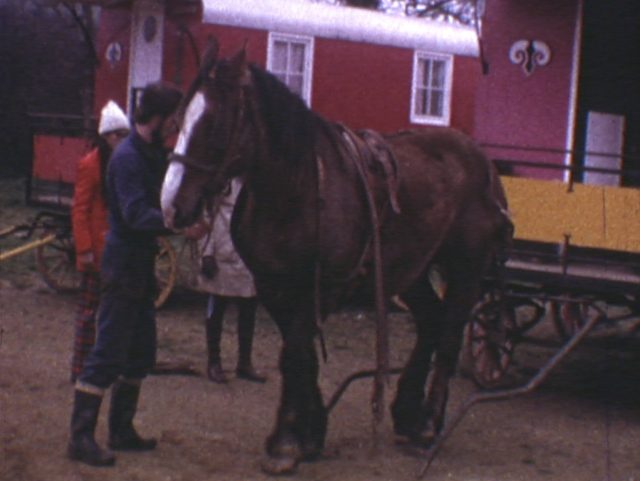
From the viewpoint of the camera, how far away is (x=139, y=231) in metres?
6.15

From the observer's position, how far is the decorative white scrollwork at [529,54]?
9.70 metres

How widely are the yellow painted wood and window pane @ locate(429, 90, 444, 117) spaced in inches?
386

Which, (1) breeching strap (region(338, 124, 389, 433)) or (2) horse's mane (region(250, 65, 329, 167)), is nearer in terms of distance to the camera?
(2) horse's mane (region(250, 65, 329, 167))

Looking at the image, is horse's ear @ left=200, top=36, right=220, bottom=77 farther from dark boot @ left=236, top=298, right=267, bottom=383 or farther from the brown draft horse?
dark boot @ left=236, top=298, right=267, bottom=383

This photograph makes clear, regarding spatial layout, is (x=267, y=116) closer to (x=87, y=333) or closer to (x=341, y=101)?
(x=87, y=333)

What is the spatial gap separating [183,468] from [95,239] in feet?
5.76

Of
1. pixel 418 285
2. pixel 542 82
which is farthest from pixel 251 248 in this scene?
pixel 542 82

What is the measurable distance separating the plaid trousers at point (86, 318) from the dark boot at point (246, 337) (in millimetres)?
1059

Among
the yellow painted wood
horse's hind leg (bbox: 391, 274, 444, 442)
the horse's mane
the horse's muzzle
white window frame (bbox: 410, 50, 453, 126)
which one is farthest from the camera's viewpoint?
white window frame (bbox: 410, 50, 453, 126)

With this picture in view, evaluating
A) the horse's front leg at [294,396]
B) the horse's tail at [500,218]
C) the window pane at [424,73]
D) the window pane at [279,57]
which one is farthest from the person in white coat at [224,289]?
the window pane at [424,73]

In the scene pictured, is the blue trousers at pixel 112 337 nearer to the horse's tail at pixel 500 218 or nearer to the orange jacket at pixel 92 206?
the orange jacket at pixel 92 206

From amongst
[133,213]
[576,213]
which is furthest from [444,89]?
[133,213]

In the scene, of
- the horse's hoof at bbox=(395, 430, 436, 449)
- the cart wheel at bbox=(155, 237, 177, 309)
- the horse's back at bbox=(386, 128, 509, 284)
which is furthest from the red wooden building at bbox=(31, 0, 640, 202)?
the horse's hoof at bbox=(395, 430, 436, 449)

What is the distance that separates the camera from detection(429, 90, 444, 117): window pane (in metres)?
17.7
